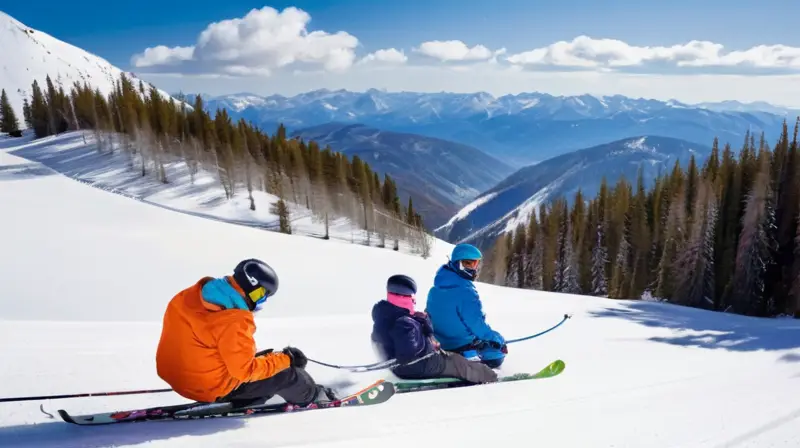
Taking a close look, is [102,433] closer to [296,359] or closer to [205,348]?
[205,348]

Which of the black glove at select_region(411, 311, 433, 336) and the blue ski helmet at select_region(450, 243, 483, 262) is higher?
the blue ski helmet at select_region(450, 243, 483, 262)

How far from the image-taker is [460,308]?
7.66 m

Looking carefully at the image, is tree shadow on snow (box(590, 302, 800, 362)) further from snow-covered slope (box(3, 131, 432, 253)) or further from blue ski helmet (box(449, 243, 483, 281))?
snow-covered slope (box(3, 131, 432, 253))

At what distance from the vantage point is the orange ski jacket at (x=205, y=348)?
498 cm

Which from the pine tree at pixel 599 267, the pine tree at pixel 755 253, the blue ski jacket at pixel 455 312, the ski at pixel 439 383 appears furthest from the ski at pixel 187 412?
the pine tree at pixel 599 267

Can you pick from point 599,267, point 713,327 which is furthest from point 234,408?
point 599,267

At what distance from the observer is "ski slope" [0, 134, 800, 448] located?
213 inches

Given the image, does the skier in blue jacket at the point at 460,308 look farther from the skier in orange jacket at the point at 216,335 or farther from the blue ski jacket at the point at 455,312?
the skier in orange jacket at the point at 216,335

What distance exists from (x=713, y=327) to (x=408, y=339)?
1164 cm

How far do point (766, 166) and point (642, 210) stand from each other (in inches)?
623

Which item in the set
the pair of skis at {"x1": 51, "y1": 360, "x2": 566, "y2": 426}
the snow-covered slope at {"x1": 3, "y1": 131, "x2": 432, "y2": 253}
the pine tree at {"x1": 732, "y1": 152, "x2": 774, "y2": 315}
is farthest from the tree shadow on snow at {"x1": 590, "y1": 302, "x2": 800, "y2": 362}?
the snow-covered slope at {"x1": 3, "y1": 131, "x2": 432, "y2": 253}

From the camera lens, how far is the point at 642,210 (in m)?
52.3

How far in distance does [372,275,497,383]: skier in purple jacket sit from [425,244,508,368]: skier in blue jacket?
48cm

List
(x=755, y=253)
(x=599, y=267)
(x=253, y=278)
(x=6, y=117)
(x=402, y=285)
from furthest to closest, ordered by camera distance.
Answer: (x=6, y=117) < (x=599, y=267) < (x=755, y=253) < (x=402, y=285) < (x=253, y=278)
